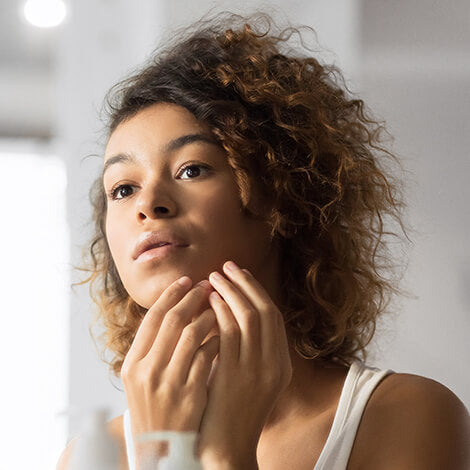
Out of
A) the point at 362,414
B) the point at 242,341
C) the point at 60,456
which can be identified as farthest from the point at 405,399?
the point at 60,456

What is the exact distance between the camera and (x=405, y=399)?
2.48 ft

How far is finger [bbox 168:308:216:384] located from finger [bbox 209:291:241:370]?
14 mm

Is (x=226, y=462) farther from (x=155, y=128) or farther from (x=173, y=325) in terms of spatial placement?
(x=155, y=128)

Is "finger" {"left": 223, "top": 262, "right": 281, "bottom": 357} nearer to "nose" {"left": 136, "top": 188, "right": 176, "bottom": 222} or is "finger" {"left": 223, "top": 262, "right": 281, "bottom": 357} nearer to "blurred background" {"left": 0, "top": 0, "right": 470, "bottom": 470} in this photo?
"nose" {"left": 136, "top": 188, "right": 176, "bottom": 222}

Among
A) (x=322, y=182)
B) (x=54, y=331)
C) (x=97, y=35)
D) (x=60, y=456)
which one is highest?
(x=97, y=35)

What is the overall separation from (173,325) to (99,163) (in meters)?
0.26

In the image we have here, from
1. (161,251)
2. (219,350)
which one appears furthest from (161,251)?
(219,350)

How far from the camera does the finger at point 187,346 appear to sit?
26.3 inches

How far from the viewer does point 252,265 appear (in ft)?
2.56

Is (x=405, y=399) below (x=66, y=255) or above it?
below

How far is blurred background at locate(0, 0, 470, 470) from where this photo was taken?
2.37 feet

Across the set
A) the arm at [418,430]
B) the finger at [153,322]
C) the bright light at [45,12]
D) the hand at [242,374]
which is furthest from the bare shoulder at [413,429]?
the bright light at [45,12]

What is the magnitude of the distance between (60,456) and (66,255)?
0.21 m

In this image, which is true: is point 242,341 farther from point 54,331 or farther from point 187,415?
point 54,331
